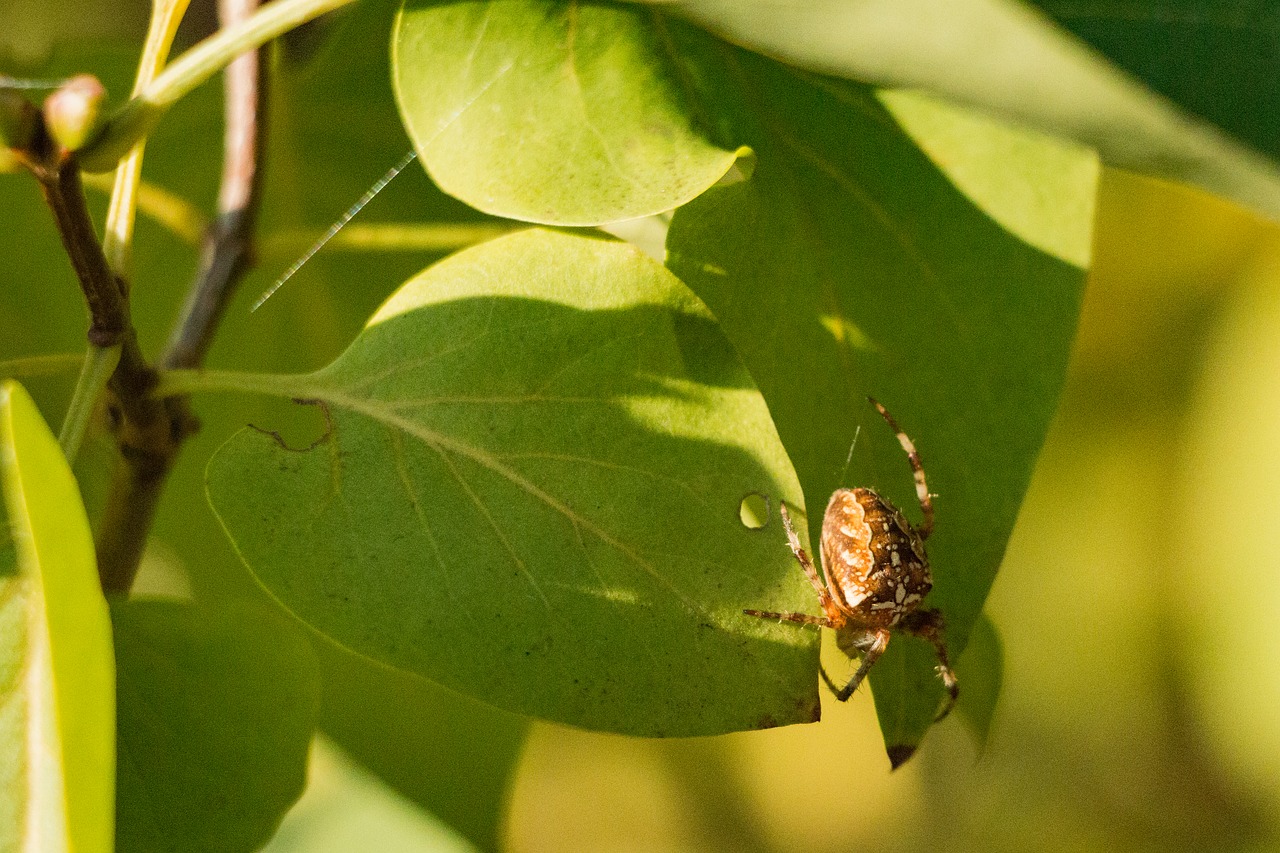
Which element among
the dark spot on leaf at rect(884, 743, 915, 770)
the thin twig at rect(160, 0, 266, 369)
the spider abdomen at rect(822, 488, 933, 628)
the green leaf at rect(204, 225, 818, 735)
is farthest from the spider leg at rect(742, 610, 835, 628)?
the thin twig at rect(160, 0, 266, 369)

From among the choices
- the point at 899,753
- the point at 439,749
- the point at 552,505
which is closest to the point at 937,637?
the point at 899,753

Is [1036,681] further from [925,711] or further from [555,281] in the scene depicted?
[555,281]

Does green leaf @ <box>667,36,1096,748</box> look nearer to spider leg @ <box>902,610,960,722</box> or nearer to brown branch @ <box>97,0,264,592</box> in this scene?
spider leg @ <box>902,610,960,722</box>

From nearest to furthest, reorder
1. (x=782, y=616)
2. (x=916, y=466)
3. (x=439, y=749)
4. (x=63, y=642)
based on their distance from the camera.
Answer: (x=63, y=642) → (x=782, y=616) → (x=916, y=466) → (x=439, y=749)

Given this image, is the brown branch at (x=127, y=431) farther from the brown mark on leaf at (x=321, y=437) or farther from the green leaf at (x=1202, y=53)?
the green leaf at (x=1202, y=53)

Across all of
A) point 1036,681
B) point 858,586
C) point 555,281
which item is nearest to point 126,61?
point 555,281

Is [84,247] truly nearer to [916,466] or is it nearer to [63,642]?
[63,642]
